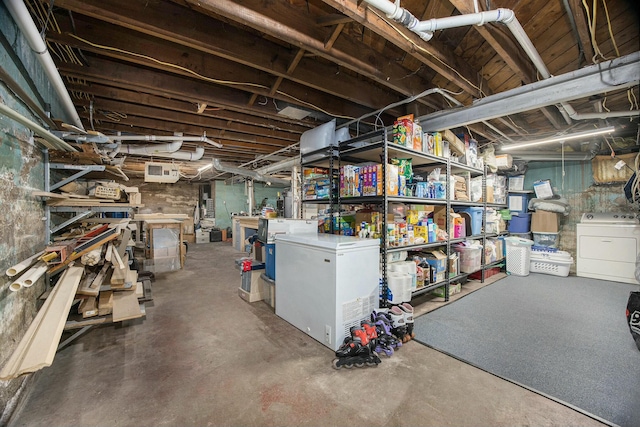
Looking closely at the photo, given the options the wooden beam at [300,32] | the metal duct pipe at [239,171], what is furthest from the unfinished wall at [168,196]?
the wooden beam at [300,32]

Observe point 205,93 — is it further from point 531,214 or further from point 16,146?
point 531,214

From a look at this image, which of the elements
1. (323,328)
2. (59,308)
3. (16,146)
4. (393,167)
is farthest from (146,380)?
(393,167)

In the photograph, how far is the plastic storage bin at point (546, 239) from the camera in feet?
16.7

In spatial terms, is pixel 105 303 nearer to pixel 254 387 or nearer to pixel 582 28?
pixel 254 387

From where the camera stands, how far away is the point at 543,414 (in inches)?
57.8

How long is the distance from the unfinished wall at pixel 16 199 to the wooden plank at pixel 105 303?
0.39 m

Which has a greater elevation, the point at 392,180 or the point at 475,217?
the point at 392,180

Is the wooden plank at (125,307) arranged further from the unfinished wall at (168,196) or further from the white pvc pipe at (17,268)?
the unfinished wall at (168,196)

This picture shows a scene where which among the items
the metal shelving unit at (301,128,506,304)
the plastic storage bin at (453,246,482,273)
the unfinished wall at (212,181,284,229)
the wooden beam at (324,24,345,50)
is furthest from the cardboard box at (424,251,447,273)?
the unfinished wall at (212,181,284,229)

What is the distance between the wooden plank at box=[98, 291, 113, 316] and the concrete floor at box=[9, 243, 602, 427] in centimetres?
34

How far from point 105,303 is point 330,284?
6.70 feet

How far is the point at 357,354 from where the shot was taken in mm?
1922

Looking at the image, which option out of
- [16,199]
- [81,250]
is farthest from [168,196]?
[16,199]

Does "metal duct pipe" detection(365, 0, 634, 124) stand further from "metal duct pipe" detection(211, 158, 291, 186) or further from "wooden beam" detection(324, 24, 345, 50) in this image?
"metal duct pipe" detection(211, 158, 291, 186)
